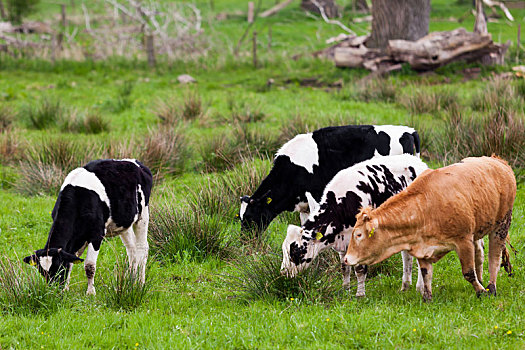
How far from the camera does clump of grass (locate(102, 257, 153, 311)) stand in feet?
20.3

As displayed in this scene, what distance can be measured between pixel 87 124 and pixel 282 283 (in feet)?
30.5

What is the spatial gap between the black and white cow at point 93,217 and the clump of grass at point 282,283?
1150 millimetres

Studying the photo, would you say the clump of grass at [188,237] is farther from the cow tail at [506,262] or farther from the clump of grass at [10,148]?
the clump of grass at [10,148]

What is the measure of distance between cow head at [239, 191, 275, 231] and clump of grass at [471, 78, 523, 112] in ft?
22.3

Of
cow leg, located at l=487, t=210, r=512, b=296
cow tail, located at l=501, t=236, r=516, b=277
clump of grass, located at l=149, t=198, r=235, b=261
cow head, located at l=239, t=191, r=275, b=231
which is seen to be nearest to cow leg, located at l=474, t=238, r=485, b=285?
cow leg, located at l=487, t=210, r=512, b=296

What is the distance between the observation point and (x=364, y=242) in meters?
5.81

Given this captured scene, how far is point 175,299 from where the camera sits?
21.7 feet

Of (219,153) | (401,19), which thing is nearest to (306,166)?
(219,153)

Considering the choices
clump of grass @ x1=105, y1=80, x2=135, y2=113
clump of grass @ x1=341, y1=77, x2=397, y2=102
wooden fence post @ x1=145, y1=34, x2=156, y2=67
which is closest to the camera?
clump of grass @ x1=341, y1=77, x2=397, y2=102

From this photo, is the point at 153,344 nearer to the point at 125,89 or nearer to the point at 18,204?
the point at 18,204

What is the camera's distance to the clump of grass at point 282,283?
6203mm

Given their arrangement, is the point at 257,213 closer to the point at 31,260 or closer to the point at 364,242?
the point at 364,242

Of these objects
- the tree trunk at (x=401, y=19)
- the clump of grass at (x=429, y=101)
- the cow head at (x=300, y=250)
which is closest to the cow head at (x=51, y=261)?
the cow head at (x=300, y=250)

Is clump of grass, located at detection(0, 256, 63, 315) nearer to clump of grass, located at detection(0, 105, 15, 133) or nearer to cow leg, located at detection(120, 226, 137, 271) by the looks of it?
cow leg, located at detection(120, 226, 137, 271)
